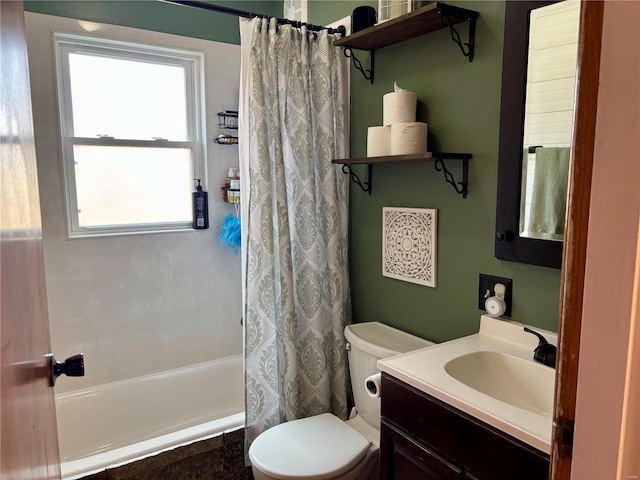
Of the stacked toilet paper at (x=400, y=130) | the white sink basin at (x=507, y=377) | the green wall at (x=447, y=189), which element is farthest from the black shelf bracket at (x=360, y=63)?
the white sink basin at (x=507, y=377)

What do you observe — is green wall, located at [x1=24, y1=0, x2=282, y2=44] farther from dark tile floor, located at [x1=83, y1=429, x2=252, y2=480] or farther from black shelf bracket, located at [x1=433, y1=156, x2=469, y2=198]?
dark tile floor, located at [x1=83, y1=429, x2=252, y2=480]

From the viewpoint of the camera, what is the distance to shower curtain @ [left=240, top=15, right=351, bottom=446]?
78.4 inches

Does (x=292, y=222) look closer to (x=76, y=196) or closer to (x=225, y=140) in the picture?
(x=225, y=140)

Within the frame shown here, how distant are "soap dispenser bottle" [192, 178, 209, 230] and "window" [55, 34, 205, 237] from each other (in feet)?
0.27

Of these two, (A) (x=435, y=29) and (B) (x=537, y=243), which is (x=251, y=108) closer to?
(A) (x=435, y=29)

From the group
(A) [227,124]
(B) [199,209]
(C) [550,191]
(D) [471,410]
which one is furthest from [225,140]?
(D) [471,410]

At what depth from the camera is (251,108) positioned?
6.43 feet

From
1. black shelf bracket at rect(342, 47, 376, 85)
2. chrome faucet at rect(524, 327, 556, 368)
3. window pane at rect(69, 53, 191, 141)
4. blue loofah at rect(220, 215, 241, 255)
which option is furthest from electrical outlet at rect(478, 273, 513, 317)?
window pane at rect(69, 53, 191, 141)

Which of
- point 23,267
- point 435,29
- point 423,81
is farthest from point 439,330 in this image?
point 23,267

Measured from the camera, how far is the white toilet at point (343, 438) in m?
1.64

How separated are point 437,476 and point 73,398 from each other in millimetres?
2150

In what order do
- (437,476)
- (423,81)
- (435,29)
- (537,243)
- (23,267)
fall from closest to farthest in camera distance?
(23,267) < (437,476) < (537,243) < (435,29) < (423,81)

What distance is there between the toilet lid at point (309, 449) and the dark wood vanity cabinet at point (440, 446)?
0.79ft

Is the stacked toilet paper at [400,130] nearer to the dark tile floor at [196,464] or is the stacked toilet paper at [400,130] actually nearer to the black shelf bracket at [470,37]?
the black shelf bracket at [470,37]
